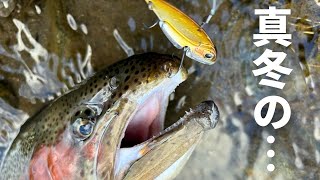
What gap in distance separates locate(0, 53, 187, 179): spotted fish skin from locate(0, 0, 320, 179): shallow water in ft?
1.18

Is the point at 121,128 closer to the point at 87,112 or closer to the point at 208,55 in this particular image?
the point at 87,112

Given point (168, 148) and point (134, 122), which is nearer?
point (168, 148)

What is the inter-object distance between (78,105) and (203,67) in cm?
73

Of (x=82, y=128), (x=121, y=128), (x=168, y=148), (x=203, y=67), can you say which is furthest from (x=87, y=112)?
(x=203, y=67)

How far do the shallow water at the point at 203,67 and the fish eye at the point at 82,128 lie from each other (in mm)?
614

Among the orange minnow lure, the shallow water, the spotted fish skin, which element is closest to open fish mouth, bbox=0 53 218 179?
the spotted fish skin

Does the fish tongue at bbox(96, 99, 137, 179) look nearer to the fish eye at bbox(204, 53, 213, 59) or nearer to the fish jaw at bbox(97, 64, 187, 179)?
the fish jaw at bbox(97, 64, 187, 179)

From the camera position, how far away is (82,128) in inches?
103

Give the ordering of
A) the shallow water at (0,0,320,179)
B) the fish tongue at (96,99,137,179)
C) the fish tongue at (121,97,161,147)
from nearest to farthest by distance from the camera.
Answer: the fish tongue at (96,99,137,179) → the fish tongue at (121,97,161,147) → the shallow water at (0,0,320,179)

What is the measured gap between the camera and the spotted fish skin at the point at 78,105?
2.58 meters

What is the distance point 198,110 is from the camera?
2.70 m

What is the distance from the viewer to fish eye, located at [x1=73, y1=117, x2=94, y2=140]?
8.50ft

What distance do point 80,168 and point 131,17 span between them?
2.94 ft

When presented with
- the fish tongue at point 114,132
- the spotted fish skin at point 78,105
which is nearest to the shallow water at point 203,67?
the spotted fish skin at point 78,105
